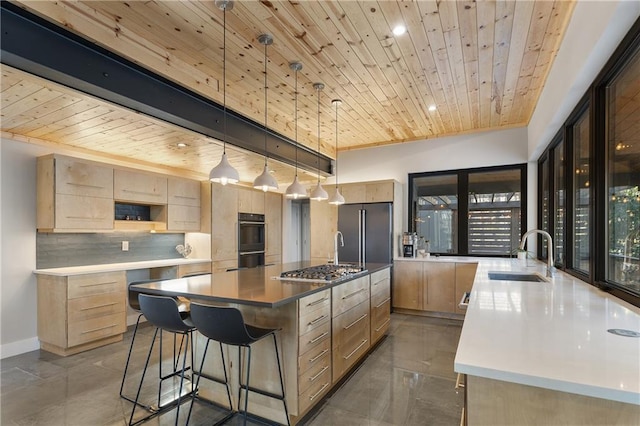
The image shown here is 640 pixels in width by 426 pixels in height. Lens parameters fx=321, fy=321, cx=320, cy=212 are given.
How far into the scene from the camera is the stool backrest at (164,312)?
2051 millimetres

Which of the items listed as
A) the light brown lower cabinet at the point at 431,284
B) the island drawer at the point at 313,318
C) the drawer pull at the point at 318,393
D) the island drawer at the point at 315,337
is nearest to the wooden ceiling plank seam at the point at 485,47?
the light brown lower cabinet at the point at 431,284

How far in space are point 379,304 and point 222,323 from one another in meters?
2.22

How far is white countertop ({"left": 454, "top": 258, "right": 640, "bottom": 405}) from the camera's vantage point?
850mm

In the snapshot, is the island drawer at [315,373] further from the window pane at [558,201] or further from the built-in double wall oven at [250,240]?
the built-in double wall oven at [250,240]

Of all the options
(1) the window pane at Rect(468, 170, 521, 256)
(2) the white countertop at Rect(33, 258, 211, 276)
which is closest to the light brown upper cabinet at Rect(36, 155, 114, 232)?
(2) the white countertop at Rect(33, 258, 211, 276)

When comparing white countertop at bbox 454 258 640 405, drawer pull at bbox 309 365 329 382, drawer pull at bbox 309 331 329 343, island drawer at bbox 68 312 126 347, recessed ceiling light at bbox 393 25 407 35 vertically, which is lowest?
island drawer at bbox 68 312 126 347

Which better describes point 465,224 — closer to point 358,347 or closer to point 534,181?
point 534,181

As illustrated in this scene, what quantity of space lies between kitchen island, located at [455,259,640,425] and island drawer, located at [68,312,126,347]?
389cm

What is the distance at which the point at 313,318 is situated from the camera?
2.23 metres

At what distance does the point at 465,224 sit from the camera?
202 inches

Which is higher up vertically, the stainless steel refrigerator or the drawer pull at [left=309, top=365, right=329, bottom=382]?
the stainless steel refrigerator

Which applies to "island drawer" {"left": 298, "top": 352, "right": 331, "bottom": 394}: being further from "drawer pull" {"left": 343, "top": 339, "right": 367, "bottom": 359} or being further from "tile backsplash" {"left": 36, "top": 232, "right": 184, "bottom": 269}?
"tile backsplash" {"left": 36, "top": 232, "right": 184, "bottom": 269}

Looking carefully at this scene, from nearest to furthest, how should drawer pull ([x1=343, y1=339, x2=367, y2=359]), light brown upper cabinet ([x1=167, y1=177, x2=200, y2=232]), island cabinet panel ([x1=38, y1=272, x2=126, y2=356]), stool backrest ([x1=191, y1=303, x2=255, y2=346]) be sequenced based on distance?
stool backrest ([x1=191, y1=303, x2=255, y2=346]), drawer pull ([x1=343, y1=339, x2=367, y2=359]), island cabinet panel ([x1=38, y1=272, x2=126, y2=356]), light brown upper cabinet ([x1=167, y1=177, x2=200, y2=232])

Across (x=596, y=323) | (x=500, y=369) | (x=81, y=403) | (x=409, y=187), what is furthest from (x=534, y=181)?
(x=81, y=403)
